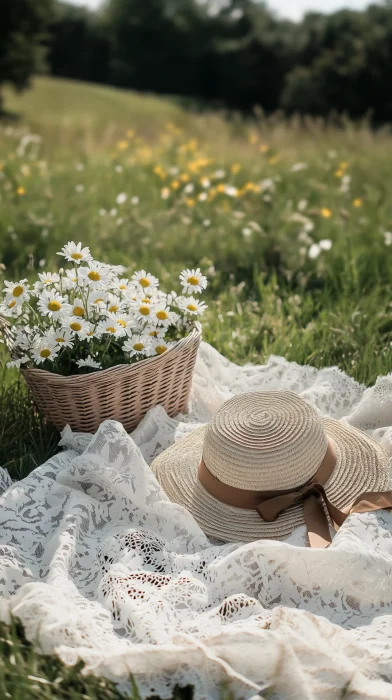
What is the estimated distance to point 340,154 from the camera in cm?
761

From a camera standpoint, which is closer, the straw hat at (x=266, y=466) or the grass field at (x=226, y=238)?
the straw hat at (x=266, y=466)

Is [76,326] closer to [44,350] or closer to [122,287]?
[44,350]

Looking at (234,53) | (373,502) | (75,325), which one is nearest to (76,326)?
(75,325)

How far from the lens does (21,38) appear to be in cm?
2664

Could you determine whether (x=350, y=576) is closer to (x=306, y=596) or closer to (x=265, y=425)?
(x=306, y=596)

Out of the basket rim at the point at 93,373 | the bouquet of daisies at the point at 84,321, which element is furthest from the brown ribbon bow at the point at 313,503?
the bouquet of daisies at the point at 84,321

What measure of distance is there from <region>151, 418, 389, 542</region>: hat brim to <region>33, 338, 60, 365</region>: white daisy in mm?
533

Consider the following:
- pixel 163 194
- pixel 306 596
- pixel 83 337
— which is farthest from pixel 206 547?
pixel 163 194

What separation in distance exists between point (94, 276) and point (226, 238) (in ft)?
7.56

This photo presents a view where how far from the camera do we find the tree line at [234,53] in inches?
1400

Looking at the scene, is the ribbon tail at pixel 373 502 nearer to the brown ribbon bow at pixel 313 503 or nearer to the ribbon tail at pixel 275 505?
the brown ribbon bow at pixel 313 503

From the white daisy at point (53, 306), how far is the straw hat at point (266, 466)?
70 centimetres

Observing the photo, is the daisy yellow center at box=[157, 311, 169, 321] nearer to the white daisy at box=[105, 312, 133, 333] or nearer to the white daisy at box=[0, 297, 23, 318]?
the white daisy at box=[105, 312, 133, 333]

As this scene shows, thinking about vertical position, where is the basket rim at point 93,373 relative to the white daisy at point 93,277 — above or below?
below
